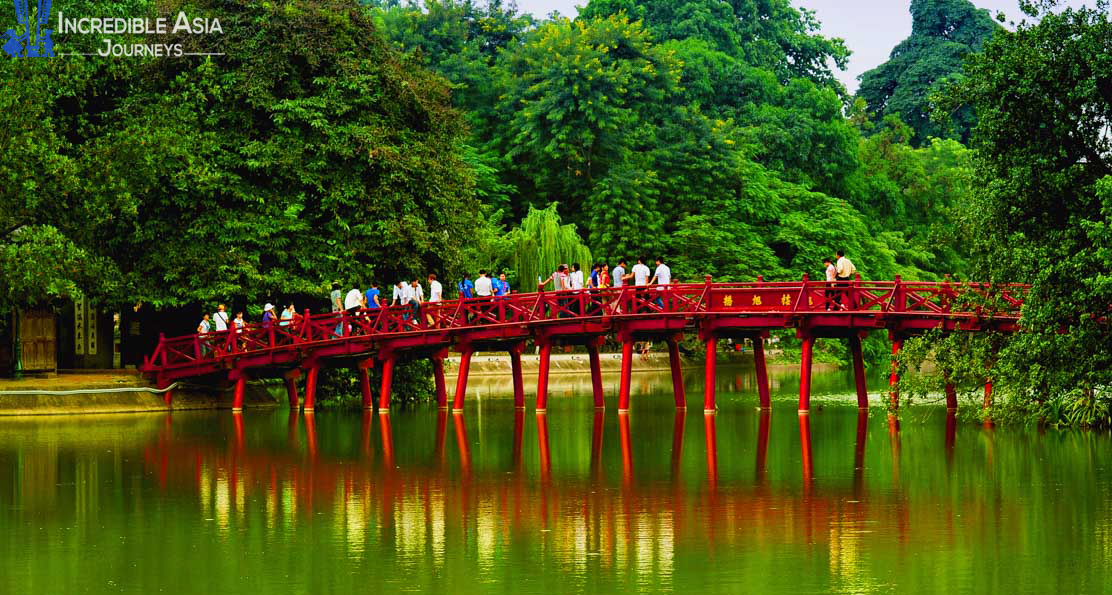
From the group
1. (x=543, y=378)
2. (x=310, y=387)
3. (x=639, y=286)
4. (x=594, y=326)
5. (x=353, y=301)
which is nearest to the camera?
(x=639, y=286)

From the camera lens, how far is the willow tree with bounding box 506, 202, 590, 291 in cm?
6128

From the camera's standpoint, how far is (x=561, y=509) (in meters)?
22.6

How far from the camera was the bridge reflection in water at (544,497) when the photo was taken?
1991 cm

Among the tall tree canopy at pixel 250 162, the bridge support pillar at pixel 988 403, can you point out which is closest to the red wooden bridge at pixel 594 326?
the bridge support pillar at pixel 988 403

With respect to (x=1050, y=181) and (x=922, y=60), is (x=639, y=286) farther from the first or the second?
(x=922, y=60)

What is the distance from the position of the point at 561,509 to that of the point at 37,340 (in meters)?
24.7

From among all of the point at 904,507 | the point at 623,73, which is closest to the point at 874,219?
the point at 623,73

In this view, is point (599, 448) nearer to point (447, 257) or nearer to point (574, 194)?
point (447, 257)

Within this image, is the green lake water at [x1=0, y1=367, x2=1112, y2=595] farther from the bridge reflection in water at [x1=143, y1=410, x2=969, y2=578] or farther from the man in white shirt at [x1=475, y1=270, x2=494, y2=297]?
the man in white shirt at [x1=475, y1=270, x2=494, y2=297]

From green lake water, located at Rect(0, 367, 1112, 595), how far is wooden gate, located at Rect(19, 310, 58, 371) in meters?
5.97

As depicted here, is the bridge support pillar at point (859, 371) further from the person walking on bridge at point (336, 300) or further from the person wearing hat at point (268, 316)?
the person wearing hat at point (268, 316)

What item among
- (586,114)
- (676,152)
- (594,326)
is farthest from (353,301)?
(676,152)

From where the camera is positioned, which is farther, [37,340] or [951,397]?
[37,340]

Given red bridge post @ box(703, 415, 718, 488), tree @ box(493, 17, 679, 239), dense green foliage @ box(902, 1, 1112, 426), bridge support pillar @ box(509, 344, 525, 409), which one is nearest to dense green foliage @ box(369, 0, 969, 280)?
tree @ box(493, 17, 679, 239)
